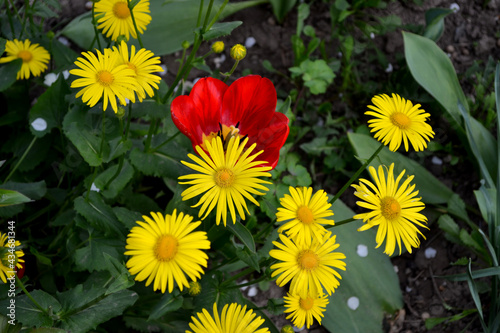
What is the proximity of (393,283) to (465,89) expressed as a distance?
83 cm

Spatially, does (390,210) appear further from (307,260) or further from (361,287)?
(361,287)

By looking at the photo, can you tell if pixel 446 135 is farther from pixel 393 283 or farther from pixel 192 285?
pixel 192 285

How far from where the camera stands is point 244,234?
965mm

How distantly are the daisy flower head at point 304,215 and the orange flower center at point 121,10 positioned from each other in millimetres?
578

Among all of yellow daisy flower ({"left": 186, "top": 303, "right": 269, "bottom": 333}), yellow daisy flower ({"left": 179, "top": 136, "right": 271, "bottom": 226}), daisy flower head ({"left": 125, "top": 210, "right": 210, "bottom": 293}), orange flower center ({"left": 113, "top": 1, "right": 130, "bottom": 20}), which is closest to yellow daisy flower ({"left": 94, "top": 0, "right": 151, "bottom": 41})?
orange flower center ({"left": 113, "top": 1, "right": 130, "bottom": 20})

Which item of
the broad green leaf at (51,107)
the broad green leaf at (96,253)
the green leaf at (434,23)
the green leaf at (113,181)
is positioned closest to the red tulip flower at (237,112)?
the green leaf at (113,181)

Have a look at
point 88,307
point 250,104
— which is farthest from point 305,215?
point 88,307

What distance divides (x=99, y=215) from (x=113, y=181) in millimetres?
92

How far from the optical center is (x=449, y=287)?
164 centimetres

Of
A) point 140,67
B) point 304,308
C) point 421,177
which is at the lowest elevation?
point 421,177

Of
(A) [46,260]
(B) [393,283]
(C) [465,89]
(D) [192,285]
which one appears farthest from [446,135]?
(A) [46,260]

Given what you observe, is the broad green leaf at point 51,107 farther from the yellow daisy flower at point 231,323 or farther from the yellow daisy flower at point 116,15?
the yellow daisy flower at point 231,323

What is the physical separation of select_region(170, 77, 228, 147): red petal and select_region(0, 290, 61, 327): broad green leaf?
1.41 feet

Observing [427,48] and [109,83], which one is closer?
[109,83]
